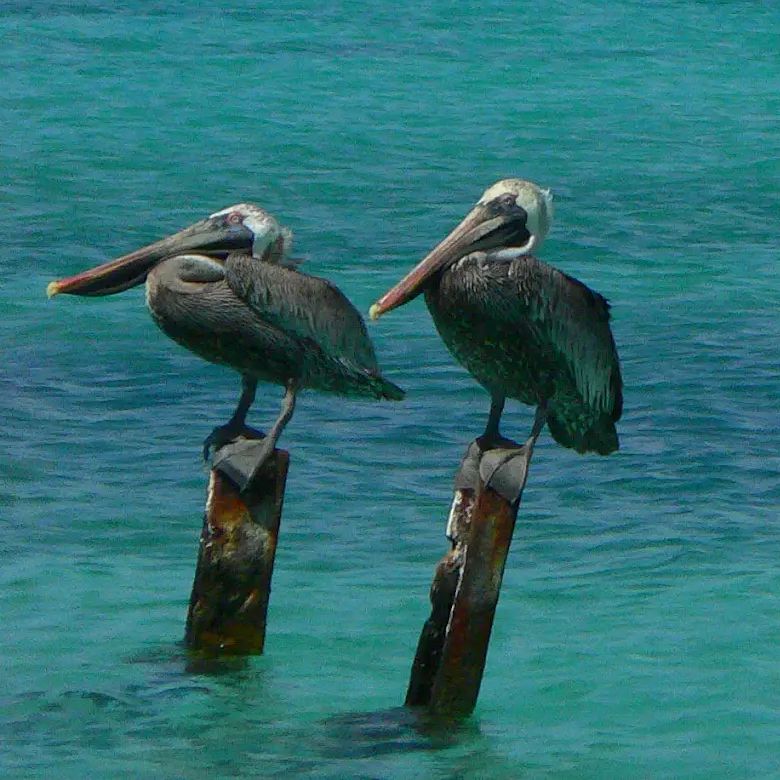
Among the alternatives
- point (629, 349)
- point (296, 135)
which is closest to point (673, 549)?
point (629, 349)

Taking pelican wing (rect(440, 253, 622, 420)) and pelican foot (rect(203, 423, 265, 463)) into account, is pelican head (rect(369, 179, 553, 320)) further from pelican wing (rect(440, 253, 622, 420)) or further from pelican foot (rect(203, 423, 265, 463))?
pelican foot (rect(203, 423, 265, 463))

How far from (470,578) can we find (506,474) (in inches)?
13.6

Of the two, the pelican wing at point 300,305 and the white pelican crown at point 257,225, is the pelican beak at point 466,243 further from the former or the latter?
the white pelican crown at point 257,225

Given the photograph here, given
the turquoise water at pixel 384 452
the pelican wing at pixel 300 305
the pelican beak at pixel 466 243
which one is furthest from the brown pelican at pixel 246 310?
the turquoise water at pixel 384 452

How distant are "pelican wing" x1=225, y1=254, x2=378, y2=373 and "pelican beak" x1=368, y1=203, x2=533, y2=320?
19.2 inches

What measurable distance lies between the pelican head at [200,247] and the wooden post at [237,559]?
2.72 ft

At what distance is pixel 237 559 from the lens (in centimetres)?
723

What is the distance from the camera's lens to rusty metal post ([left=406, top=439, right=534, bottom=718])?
21.6 feet

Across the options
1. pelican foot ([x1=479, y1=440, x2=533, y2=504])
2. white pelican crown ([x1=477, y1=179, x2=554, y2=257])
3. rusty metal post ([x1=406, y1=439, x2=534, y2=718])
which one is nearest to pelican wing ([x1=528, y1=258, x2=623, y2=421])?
white pelican crown ([x1=477, y1=179, x2=554, y2=257])

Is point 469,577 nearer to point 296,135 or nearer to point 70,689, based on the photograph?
point 70,689

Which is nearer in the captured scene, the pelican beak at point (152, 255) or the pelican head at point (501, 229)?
the pelican head at point (501, 229)

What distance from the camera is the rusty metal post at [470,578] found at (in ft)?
21.6

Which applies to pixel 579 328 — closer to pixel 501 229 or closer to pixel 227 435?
pixel 501 229

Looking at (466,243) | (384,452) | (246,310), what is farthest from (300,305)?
(384,452)
